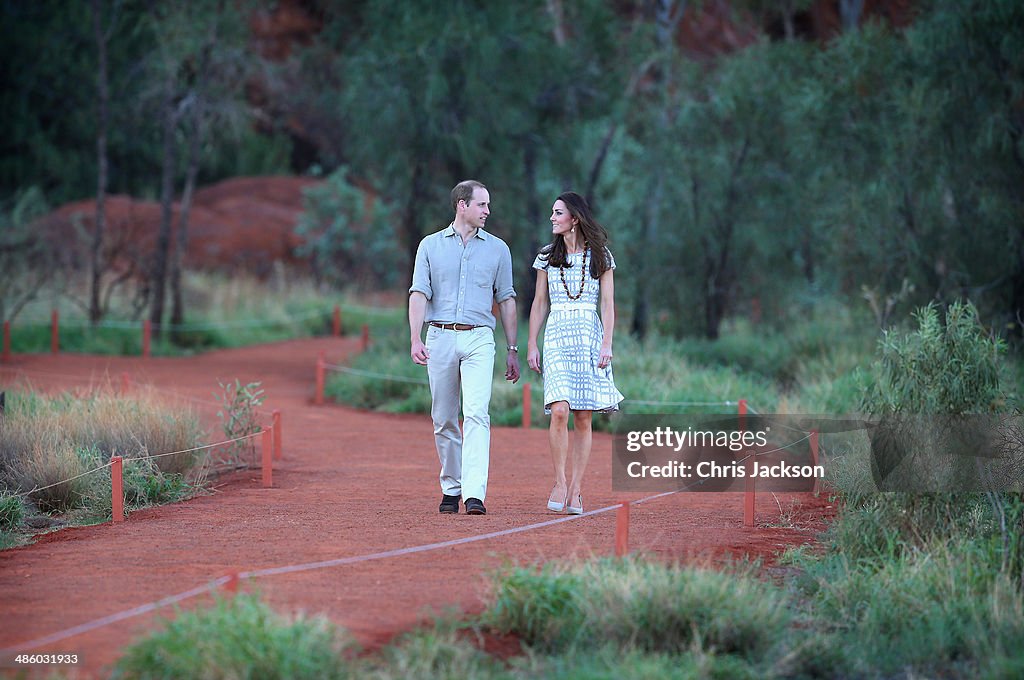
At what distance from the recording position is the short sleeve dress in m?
7.59

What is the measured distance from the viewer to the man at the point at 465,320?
759 centimetres

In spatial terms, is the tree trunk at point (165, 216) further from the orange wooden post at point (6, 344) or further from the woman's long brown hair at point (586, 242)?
the woman's long brown hair at point (586, 242)

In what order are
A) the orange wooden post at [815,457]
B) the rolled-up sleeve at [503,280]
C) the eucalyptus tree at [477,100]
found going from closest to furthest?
the rolled-up sleeve at [503,280]
the orange wooden post at [815,457]
the eucalyptus tree at [477,100]

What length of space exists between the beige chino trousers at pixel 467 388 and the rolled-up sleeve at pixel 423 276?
233mm

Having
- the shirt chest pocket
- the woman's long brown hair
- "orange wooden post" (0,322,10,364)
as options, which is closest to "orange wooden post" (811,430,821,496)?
the woman's long brown hair

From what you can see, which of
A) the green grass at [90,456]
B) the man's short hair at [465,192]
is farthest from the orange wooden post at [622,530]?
the green grass at [90,456]

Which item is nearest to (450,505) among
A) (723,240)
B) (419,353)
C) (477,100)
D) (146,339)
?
(419,353)

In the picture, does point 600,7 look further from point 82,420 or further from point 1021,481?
point 1021,481

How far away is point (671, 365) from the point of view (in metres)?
15.4

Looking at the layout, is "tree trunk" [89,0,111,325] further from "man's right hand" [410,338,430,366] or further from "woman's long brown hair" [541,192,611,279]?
"woman's long brown hair" [541,192,611,279]

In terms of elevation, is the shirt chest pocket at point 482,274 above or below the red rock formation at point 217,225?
below

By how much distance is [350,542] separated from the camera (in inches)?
280

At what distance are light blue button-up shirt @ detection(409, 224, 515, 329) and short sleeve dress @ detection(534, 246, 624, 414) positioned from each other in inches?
13.1

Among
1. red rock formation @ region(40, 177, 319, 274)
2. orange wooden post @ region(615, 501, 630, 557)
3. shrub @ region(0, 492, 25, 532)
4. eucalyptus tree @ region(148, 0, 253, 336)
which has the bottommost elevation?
shrub @ region(0, 492, 25, 532)
